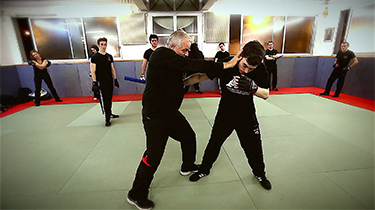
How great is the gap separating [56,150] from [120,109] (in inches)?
92.6

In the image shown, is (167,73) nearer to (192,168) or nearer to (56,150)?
(192,168)

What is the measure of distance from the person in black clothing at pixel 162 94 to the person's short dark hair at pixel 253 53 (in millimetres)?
94

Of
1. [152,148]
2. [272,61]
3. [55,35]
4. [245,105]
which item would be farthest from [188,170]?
[55,35]

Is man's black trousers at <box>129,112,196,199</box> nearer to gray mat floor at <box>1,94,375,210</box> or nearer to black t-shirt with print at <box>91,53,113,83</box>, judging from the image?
gray mat floor at <box>1,94,375,210</box>

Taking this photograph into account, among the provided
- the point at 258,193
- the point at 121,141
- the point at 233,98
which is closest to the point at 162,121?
the point at 233,98

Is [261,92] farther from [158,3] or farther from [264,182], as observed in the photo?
[158,3]

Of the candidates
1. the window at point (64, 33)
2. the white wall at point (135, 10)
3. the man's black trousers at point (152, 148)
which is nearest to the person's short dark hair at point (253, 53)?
the man's black trousers at point (152, 148)

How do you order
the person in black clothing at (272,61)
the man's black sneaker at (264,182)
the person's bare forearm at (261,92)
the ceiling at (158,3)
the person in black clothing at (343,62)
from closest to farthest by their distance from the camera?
the person's bare forearm at (261,92), the man's black sneaker at (264,182), the person in black clothing at (343,62), the ceiling at (158,3), the person in black clothing at (272,61)

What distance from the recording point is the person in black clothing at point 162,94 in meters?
1.46

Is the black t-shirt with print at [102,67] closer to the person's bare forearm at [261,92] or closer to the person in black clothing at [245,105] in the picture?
the person in black clothing at [245,105]

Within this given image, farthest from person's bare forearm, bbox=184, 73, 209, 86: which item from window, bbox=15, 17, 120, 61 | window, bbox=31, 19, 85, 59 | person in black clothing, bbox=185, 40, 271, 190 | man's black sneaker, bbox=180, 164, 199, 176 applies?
window, bbox=31, 19, 85, 59

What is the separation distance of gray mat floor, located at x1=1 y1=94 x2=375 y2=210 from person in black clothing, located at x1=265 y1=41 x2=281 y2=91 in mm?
3144

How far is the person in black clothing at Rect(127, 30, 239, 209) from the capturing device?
146cm

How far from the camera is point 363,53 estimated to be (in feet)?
21.8
